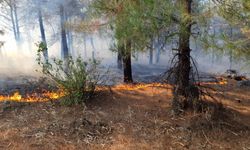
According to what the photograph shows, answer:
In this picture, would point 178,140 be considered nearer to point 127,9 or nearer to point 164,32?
point 164,32

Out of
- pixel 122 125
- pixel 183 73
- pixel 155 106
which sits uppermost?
pixel 183 73

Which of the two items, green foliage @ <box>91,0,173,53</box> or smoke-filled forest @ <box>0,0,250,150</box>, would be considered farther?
green foliage @ <box>91,0,173,53</box>

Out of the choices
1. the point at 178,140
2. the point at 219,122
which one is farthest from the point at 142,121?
the point at 219,122

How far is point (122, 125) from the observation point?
5930 mm

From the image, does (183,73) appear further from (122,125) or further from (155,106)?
(122,125)

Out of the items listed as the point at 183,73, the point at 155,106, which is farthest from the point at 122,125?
the point at 183,73

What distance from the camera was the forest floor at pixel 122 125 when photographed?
17.4 ft

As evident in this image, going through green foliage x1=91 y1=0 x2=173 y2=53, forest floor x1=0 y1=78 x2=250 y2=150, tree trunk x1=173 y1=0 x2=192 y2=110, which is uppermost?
green foliage x1=91 y1=0 x2=173 y2=53

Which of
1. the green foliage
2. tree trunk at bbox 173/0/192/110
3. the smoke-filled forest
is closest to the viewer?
the smoke-filled forest

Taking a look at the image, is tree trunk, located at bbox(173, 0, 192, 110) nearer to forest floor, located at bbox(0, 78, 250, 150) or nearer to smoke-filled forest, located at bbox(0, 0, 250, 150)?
Result: smoke-filled forest, located at bbox(0, 0, 250, 150)

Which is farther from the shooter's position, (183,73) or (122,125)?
(183,73)

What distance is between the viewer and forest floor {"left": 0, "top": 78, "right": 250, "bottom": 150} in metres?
5.30

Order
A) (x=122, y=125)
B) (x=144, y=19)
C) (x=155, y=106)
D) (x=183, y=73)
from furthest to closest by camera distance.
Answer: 1. (x=155, y=106)
2. (x=183, y=73)
3. (x=122, y=125)
4. (x=144, y=19)

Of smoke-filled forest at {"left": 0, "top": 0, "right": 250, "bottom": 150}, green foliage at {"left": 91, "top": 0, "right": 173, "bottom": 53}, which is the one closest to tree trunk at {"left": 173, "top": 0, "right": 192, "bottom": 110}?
smoke-filled forest at {"left": 0, "top": 0, "right": 250, "bottom": 150}
